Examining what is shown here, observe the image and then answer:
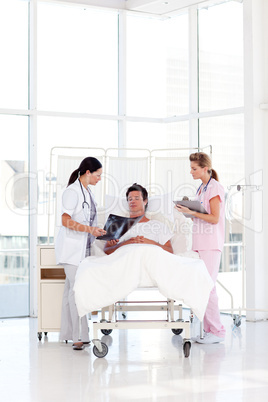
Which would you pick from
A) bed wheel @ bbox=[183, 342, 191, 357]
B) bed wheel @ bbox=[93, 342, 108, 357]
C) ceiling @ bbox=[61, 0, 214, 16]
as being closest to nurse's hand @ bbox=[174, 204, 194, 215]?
bed wheel @ bbox=[183, 342, 191, 357]

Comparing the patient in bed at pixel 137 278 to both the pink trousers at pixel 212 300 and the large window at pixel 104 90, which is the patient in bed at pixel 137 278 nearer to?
the pink trousers at pixel 212 300

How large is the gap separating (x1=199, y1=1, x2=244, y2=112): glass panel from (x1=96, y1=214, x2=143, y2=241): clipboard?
2261mm

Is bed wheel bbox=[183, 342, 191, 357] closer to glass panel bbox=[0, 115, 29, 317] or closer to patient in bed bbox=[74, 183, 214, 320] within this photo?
patient in bed bbox=[74, 183, 214, 320]

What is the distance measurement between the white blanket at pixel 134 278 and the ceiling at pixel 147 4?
3115mm

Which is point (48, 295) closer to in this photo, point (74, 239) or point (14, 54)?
point (74, 239)

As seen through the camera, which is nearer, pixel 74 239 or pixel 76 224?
pixel 76 224

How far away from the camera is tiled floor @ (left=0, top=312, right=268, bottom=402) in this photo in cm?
344

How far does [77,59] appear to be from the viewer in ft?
21.5

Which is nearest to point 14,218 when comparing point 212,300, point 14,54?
point 14,54

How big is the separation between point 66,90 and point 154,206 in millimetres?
2133

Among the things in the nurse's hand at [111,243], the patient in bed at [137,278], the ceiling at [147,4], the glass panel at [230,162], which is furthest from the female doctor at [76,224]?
the ceiling at [147,4]

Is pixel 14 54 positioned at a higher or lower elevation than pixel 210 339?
higher

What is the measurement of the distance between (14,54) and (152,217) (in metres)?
2.43

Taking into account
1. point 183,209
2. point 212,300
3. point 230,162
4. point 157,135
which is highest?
point 157,135
